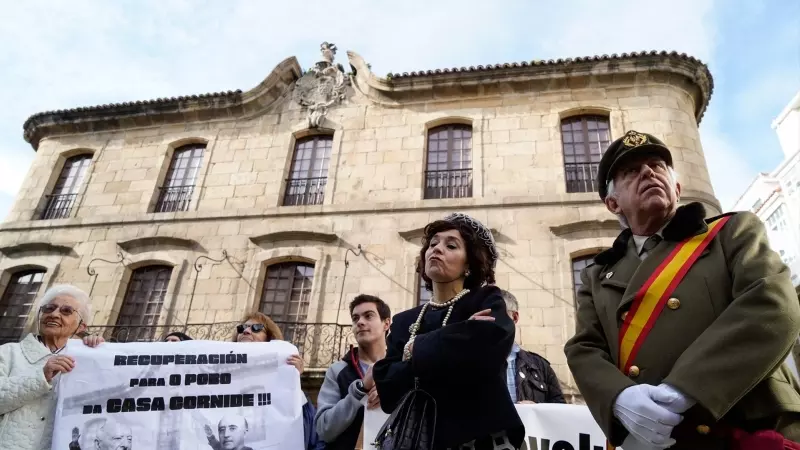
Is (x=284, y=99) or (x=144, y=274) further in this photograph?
(x=284, y=99)

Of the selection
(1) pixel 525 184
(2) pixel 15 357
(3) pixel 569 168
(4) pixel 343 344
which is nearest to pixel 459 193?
(1) pixel 525 184

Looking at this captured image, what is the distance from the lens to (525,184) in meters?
10.4

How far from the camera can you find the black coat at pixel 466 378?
1.93 metres

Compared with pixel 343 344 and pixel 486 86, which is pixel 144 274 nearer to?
pixel 343 344

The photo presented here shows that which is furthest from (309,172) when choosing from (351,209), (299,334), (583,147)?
(583,147)

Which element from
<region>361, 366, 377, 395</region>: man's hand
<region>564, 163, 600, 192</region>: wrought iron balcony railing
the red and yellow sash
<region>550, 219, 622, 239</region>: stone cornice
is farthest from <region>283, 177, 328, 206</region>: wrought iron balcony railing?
A: the red and yellow sash

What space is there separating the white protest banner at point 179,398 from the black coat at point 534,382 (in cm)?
178

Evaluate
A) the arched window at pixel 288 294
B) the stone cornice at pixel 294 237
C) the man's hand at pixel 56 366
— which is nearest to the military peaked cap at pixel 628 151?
the man's hand at pixel 56 366

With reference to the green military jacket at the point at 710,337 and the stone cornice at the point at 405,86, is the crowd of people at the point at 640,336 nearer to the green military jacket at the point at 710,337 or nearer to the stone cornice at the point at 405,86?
the green military jacket at the point at 710,337

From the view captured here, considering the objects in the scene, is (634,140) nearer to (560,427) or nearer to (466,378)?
(466,378)

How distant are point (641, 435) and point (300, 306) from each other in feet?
30.6

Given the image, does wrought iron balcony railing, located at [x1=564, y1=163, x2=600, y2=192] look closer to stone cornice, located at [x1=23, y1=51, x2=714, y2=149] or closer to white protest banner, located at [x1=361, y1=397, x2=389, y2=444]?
stone cornice, located at [x1=23, y1=51, x2=714, y2=149]

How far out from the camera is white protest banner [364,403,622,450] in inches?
137

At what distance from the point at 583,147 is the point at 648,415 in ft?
33.5
